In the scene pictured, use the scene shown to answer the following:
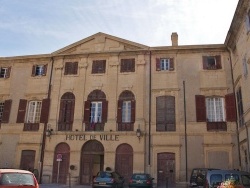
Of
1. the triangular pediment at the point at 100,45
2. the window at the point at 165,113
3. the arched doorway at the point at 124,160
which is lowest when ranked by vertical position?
the arched doorway at the point at 124,160

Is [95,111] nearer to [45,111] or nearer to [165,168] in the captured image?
[45,111]

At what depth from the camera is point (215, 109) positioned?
21.4 meters

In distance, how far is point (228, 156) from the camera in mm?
20078

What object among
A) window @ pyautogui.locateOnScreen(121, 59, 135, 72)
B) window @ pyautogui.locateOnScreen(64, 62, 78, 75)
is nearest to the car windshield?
window @ pyautogui.locateOnScreen(121, 59, 135, 72)

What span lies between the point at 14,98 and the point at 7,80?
2075mm

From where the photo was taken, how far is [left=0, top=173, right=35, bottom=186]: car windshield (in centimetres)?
838

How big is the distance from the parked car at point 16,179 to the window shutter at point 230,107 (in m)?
15.6

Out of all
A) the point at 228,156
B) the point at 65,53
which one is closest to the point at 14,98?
the point at 65,53

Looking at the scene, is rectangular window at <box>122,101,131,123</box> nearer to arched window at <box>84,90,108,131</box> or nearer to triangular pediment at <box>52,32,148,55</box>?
arched window at <box>84,90,108,131</box>

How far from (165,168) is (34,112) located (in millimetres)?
11693

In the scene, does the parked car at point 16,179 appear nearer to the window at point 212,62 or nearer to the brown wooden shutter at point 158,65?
the brown wooden shutter at point 158,65

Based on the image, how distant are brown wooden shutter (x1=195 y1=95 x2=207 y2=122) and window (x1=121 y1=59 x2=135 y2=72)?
5693 mm

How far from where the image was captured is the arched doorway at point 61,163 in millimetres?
21859

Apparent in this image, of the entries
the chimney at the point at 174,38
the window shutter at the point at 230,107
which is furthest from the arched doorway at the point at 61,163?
the chimney at the point at 174,38
